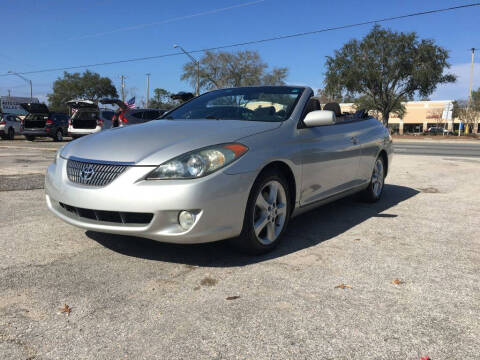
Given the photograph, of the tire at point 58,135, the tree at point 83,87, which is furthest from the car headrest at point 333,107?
the tree at point 83,87

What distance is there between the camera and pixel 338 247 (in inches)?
144

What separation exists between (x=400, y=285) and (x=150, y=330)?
5.51 feet

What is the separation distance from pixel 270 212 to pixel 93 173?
4.57 feet

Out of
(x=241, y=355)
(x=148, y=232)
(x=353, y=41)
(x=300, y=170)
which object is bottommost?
(x=241, y=355)

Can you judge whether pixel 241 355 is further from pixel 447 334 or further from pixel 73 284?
pixel 73 284


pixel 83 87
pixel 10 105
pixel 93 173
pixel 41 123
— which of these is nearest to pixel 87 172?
pixel 93 173

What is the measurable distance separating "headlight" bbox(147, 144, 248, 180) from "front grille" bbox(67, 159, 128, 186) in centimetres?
27

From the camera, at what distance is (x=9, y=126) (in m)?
22.5

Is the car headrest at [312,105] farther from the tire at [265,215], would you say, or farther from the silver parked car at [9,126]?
the silver parked car at [9,126]

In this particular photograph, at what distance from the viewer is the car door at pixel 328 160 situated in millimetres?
3820

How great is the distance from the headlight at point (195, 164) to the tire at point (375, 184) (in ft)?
10.2

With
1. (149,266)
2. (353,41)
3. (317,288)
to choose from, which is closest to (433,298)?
(317,288)

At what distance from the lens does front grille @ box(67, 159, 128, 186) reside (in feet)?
9.61

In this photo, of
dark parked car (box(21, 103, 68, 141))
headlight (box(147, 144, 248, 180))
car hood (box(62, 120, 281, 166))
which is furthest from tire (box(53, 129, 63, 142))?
Answer: headlight (box(147, 144, 248, 180))
